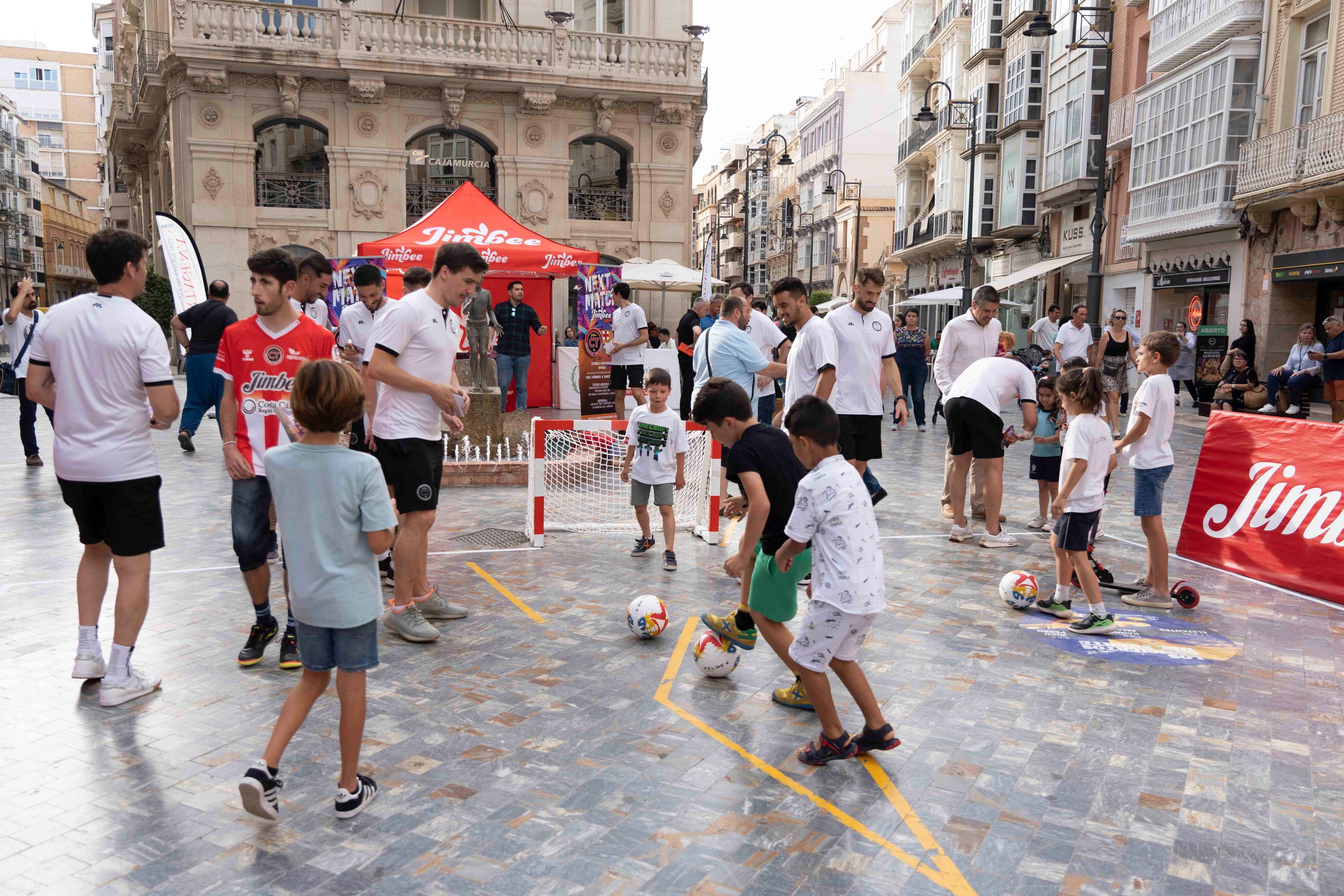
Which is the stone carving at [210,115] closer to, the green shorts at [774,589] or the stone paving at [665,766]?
the stone paving at [665,766]

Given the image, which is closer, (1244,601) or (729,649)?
(729,649)

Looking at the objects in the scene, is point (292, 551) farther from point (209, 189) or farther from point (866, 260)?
point (866, 260)

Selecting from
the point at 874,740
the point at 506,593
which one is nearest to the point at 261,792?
the point at 874,740

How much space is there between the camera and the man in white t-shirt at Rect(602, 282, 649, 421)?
1317 cm

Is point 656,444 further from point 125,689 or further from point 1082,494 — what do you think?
point 125,689

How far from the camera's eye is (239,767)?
3695 millimetres

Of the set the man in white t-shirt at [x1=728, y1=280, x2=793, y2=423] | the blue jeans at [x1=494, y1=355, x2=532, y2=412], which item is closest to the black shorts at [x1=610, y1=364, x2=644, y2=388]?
the blue jeans at [x1=494, y1=355, x2=532, y2=412]

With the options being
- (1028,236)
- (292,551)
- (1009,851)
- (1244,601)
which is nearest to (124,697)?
(292,551)

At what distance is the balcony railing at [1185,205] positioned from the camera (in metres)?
21.5

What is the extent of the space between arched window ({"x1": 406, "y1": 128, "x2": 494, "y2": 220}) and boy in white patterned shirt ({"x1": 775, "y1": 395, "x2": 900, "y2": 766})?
21.0 m

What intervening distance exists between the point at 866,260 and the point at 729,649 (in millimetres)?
62407

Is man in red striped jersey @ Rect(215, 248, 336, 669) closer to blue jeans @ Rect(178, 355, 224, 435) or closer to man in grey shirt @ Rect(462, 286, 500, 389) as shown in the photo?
blue jeans @ Rect(178, 355, 224, 435)

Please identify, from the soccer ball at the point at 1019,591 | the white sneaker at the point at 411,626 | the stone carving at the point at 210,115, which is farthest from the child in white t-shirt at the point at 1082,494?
the stone carving at the point at 210,115

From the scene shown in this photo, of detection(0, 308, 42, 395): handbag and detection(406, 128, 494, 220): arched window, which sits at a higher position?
detection(406, 128, 494, 220): arched window
